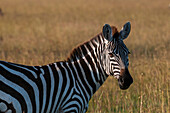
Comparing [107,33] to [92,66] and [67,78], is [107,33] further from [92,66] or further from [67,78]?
[67,78]

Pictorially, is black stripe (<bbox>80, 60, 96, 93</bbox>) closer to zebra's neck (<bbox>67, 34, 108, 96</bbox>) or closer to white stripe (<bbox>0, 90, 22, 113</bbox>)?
zebra's neck (<bbox>67, 34, 108, 96</bbox>)

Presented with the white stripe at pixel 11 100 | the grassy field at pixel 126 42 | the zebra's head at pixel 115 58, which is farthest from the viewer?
the grassy field at pixel 126 42

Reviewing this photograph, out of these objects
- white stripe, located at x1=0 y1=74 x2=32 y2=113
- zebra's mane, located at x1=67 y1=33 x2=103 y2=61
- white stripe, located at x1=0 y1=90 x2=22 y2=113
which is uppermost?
zebra's mane, located at x1=67 y1=33 x2=103 y2=61

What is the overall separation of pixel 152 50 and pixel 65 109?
7.97m

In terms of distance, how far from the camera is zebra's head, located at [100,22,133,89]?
4055 mm

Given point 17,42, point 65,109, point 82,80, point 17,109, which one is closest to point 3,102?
point 17,109

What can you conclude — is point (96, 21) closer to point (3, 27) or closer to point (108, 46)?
point (3, 27)

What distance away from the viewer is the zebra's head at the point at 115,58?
4.05m

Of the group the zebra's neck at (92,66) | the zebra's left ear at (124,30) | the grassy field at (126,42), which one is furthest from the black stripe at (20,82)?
the grassy field at (126,42)

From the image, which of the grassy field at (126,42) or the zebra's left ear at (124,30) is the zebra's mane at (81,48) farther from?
the grassy field at (126,42)

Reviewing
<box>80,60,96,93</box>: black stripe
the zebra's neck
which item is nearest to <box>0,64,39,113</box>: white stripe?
the zebra's neck

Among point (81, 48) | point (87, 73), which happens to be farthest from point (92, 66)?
point (81, 48)

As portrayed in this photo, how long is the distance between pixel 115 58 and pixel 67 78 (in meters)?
0.71

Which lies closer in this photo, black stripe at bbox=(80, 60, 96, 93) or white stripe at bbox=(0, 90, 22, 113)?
white stripe at bbox=(0, 90, 22, 113)
